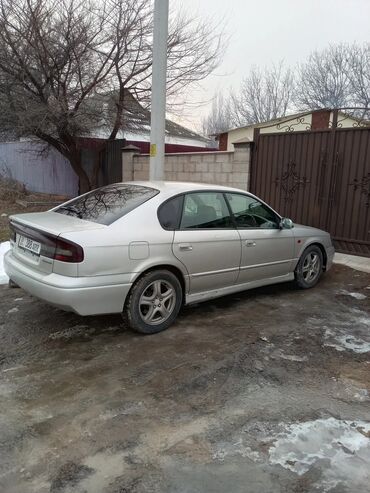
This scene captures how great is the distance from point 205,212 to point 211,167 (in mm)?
5422

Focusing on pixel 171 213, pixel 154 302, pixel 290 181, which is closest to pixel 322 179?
pixel 290 181

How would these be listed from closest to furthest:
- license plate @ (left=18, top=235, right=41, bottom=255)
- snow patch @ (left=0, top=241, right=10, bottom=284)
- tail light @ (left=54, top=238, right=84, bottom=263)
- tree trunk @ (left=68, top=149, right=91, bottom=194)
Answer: tail light @ (left=54, top=238, right=84, bottom=263), license plate @ (left=18, top=235, right=41, bottom=255), snow patch @ (left=0, top=241, right=10, bottom=284), tree trunk @ (left=68, top=149, right=91, bottom=194)

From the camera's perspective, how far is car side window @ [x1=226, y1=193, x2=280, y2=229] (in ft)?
17.0

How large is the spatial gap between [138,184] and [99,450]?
3017 mm

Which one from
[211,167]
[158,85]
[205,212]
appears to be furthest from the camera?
[211,167]

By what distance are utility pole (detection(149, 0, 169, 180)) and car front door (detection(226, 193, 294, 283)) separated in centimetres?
241

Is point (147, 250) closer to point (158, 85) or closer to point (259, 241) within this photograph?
point (259, 241)

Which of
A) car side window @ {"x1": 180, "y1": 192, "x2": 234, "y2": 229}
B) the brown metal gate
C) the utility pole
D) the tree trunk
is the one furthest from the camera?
the tree trunk

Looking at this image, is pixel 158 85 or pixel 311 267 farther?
pixel 158 85

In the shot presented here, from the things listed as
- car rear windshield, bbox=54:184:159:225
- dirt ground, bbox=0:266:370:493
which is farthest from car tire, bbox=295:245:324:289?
car rear windshield, bbox=54:184:159:225

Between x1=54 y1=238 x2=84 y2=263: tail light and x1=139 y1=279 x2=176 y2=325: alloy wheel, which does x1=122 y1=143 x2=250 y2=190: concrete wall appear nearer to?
x1=139 y1=279 x2=176 y2=325: alloy wheel

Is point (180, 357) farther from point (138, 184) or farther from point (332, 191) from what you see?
point (332, 191)

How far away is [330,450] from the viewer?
264cm

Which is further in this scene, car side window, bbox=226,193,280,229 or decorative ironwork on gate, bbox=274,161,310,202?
decorative ironwork on gate, bbox=274,161,310,202
